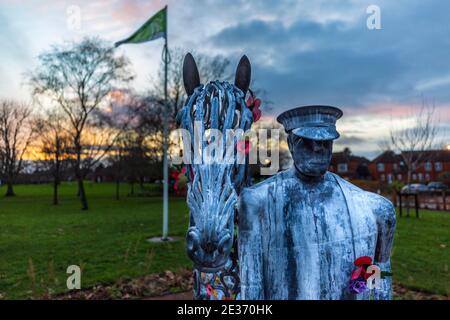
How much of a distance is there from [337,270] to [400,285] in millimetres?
6526

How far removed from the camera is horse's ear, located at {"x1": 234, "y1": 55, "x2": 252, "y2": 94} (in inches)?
73.7

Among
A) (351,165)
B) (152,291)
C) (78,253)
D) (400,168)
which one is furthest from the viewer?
(351,165)

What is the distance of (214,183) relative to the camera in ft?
5.07

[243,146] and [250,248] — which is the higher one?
[243,146]

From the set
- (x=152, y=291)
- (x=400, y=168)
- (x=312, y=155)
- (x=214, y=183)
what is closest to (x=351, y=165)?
(x=400, y=168)

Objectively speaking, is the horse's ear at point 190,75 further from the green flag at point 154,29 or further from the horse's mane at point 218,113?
the green flag at point 154,29

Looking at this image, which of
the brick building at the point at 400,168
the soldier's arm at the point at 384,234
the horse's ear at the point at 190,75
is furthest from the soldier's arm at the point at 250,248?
the brick building at the point at 400,168

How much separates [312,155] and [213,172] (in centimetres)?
50

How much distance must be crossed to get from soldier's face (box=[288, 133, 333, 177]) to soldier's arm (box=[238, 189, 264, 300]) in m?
0.29

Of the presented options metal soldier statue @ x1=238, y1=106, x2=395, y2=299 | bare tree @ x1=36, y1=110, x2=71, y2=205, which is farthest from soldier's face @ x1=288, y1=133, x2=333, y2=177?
bare tree @ x1=36, y1=110, x2=71, y2=205

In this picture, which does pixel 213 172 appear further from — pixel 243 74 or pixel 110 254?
pixel 110 254

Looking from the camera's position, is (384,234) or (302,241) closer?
(302,241)

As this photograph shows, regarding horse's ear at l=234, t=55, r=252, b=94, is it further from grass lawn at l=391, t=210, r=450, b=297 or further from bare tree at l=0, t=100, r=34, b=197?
bare tree at l=0, t=100, r=34, b=197

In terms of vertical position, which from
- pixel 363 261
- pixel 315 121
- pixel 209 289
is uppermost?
pixel 315 121
